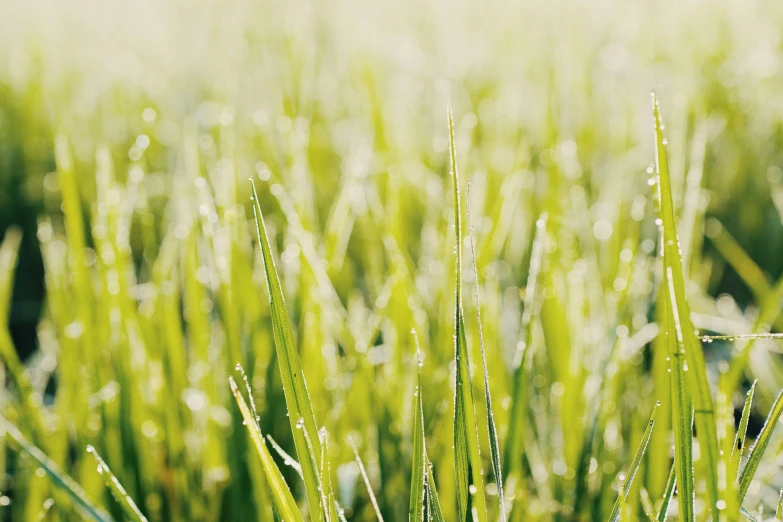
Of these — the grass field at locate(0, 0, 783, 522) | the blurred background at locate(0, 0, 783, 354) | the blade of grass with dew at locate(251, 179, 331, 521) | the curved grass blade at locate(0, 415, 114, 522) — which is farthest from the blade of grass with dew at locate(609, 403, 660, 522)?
the blurred background at locate(0, 0, 783, 354)

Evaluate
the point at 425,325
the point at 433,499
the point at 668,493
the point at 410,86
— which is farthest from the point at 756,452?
the point at 410,86

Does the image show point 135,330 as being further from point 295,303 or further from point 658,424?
point 658,424

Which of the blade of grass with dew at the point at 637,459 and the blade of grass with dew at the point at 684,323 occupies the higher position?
the blade of grass with dew at the point at 684,323

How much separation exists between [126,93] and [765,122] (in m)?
1.46

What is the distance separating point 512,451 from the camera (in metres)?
0.56

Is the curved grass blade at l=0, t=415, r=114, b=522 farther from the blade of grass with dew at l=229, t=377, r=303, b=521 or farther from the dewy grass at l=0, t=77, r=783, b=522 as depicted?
the blade of grass with dew at l=229, t=377, r=303, b=521

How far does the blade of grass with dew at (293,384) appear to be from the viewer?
330 millimetres

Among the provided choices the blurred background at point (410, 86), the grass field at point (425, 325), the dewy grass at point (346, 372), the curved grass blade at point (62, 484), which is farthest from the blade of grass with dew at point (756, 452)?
the blurred background at point (410, 86)

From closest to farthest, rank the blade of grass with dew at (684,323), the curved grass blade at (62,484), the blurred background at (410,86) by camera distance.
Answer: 1. the blade of grass with dew at (684,323)
2. the curved grass blade at (62,484)
3. the blurred background at (410,86)

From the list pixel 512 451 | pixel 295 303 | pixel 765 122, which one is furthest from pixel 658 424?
pixel 765 122

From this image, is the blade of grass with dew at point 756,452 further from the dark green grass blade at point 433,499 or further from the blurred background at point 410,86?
the blurred background at point 410,86

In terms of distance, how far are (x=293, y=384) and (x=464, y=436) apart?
0.30 ft

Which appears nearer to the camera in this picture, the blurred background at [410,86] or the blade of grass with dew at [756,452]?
the blade of grass with dew at [756,452]

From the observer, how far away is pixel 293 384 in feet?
1.14
